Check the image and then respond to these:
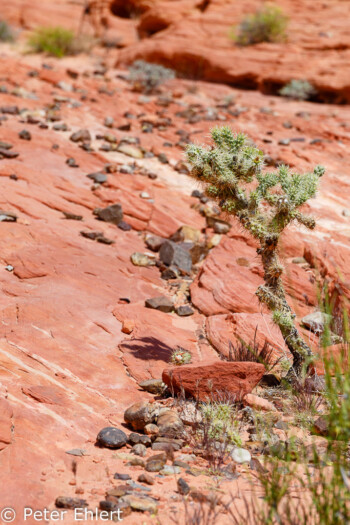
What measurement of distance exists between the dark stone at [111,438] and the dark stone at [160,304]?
2.32m

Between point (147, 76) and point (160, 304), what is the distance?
30.2 feet

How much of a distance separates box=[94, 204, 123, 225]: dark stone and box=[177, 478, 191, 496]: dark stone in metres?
4.96

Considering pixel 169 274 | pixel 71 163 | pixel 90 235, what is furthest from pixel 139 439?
pixel 71 163

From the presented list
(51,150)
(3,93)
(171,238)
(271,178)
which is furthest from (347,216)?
(3,93)

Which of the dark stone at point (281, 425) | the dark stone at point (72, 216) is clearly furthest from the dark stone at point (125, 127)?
the dark stone at point (281, 425)

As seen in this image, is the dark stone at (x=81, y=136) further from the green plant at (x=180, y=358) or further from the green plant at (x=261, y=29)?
the green plant at (x=261, y=29)

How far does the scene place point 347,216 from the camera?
8320 millimetres

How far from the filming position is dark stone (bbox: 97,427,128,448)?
4.09 metres

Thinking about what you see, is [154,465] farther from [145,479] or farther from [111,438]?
[111,438]

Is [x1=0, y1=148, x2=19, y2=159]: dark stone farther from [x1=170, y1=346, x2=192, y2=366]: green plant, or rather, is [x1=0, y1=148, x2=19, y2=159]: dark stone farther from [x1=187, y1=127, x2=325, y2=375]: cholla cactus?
[x1=170, y1=346, x2=192, y2=366]: green plant

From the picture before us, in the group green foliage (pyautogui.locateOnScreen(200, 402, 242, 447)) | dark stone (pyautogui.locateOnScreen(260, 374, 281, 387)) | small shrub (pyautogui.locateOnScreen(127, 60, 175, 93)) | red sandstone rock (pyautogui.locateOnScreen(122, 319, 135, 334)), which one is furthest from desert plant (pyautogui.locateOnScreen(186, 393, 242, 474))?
small shrub (pyautogui.locateOnScreen(127, 60, 175, 93))

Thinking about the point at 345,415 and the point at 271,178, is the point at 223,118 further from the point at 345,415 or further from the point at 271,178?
the point at 345,415

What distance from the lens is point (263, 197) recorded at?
17.9 ft

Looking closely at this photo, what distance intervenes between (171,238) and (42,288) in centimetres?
248
